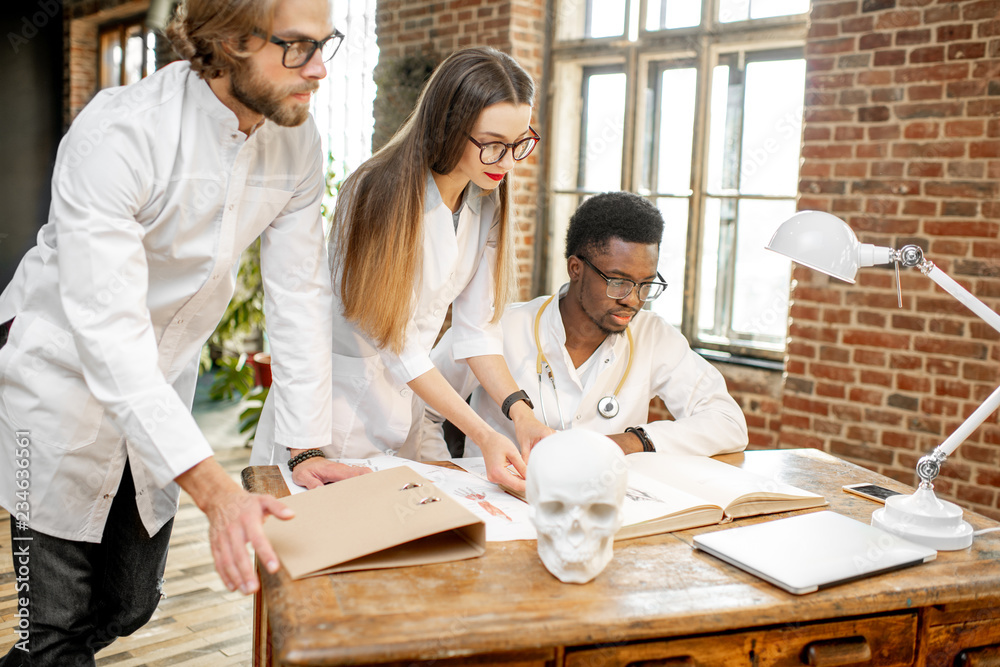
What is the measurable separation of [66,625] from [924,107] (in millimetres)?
3176

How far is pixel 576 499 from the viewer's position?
1110 mm

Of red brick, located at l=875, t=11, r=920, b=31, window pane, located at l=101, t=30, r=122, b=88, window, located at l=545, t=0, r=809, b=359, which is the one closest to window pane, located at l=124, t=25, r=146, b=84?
window pane, located at l=101, t=30, r=122, b=88

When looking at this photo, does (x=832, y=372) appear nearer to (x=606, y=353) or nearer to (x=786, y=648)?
(x=606, y=353)

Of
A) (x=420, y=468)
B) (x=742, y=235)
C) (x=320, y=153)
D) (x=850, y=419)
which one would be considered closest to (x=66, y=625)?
(x=420, y=468)

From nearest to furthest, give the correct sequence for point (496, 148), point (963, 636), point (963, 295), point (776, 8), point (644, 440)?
point (963, 636)
point (963, 295)
point (496, 148)
point (644, 440)
point (776, 8)

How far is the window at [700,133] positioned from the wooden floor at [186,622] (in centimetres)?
252

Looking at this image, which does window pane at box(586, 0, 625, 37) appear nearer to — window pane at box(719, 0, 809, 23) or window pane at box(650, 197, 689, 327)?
window pane at box(719, 0, 809, 23)

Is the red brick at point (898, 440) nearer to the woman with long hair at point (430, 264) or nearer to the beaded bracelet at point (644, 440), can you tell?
the beaded bracelet at point (644, 440)

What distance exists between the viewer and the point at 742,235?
13.4 feet

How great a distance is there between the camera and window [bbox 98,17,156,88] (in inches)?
288

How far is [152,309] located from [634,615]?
3.05ft

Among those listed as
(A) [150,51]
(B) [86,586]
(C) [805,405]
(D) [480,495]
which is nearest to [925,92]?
(C) [805,405]

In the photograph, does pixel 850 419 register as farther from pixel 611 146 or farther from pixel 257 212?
pixel 257 212

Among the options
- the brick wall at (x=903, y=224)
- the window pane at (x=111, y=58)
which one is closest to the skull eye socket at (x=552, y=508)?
the brick wall at (x=903, y=224)
